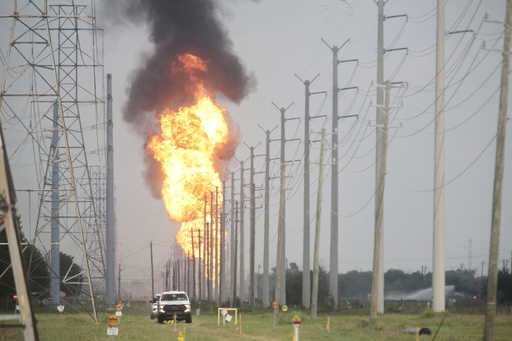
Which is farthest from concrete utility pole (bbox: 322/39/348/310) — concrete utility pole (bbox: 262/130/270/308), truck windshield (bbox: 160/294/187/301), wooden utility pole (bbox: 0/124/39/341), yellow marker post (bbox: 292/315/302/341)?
wooden utility pole (bbox: 0/124/39/341)

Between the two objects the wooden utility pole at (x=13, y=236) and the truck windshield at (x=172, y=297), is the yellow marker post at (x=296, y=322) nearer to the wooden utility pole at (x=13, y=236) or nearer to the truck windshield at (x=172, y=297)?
the wooden utility pole at (x=13, y=236)

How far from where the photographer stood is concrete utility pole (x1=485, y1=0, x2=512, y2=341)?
25.8 meters

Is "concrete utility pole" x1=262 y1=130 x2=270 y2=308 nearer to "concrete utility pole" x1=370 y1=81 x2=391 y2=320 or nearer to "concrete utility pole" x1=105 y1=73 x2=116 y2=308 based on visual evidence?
"concrete utility pole" x1=105 y1=73 x2=116 y2=308

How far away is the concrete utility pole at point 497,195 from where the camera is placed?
25.8 meters

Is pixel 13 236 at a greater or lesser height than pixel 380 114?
lesser

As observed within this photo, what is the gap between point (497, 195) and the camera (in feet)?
86.3

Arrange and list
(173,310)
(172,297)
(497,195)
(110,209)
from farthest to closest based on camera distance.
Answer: (110,209) < (172,297) < (173,310) < (497,195)

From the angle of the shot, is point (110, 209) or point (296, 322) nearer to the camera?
point (296, 322)

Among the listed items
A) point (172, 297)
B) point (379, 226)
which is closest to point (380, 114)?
point (379, 226)

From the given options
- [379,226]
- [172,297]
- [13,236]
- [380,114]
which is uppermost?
[380,114]

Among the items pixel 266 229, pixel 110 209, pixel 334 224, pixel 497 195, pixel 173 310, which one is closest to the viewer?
pixel 497 195

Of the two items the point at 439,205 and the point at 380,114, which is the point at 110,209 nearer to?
the point at 380,114

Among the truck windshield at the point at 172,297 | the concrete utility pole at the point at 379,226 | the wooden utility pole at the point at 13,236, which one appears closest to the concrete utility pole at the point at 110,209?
the truck windshield at the point at 172,297

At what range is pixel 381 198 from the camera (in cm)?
4472
